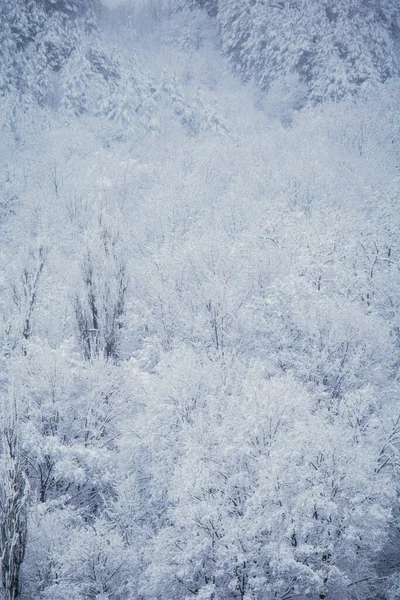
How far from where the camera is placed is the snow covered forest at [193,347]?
30.4 ft

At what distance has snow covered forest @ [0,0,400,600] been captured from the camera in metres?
9.27

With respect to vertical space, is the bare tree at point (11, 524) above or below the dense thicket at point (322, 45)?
below

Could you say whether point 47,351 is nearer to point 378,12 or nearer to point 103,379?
point 103,379

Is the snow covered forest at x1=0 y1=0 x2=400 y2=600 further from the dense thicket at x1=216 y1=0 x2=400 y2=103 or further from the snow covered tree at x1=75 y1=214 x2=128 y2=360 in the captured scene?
the dense thicket at x1=216 y1=0 x2=400 y2=103

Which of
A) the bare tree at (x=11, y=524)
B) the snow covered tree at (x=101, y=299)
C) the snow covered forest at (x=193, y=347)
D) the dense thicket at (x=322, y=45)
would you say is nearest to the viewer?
the bare tree at (x=11, y=524)

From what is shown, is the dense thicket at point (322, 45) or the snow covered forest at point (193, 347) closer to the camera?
the snow covered forest at point (193, 347)

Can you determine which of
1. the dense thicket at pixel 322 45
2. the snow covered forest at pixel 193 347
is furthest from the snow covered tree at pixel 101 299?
the dense thicket at pixel 322 45

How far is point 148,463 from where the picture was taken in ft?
42.4

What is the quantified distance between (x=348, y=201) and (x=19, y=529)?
25584 mm

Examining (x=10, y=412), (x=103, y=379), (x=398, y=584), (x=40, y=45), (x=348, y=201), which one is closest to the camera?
(x=10, y=412)

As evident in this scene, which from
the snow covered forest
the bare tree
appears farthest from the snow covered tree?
the bare tree

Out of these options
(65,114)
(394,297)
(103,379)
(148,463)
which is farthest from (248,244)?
(65,114)

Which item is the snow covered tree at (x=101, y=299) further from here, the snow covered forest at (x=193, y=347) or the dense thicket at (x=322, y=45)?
the dense thicket at (x=322, y=45)

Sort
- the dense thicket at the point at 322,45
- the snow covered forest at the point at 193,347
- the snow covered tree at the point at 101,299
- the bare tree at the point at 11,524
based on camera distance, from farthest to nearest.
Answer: the dense thicket at the point at 322,45 < the snow covered tree at the point at 101,299 < the snow covered forest at the point at 193,347 < the bare tree at the point at 11,524
